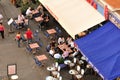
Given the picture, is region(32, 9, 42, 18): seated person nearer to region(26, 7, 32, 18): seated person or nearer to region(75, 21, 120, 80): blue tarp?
region(26, 7, 32, 18): seated person

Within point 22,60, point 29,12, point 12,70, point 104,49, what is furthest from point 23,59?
point 29,12

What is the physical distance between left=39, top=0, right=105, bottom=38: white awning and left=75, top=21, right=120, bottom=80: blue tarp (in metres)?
0.60

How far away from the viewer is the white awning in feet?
68.8

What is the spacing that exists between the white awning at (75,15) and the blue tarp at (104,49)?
1.95 ft

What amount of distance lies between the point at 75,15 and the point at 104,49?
12.6 feet

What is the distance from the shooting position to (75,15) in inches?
874

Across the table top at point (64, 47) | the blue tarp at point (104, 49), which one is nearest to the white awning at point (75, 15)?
the blue tarp at point (104, 49)

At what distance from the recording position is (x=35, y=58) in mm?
22547

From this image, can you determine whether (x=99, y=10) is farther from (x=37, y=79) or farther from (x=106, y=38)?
(x=37, y=79)

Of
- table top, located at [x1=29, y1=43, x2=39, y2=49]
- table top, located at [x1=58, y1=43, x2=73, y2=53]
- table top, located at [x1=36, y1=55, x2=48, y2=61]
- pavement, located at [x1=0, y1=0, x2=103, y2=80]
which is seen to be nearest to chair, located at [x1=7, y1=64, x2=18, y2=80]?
pavement, located at [x1=0, y1=0, x2=103, y2=80]

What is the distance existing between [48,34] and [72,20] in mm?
4060

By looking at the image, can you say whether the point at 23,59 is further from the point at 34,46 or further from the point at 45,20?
the point at 45,20

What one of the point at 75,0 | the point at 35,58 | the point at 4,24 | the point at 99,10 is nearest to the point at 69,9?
the point at 75,0

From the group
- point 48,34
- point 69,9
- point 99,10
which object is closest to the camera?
point 99,10
